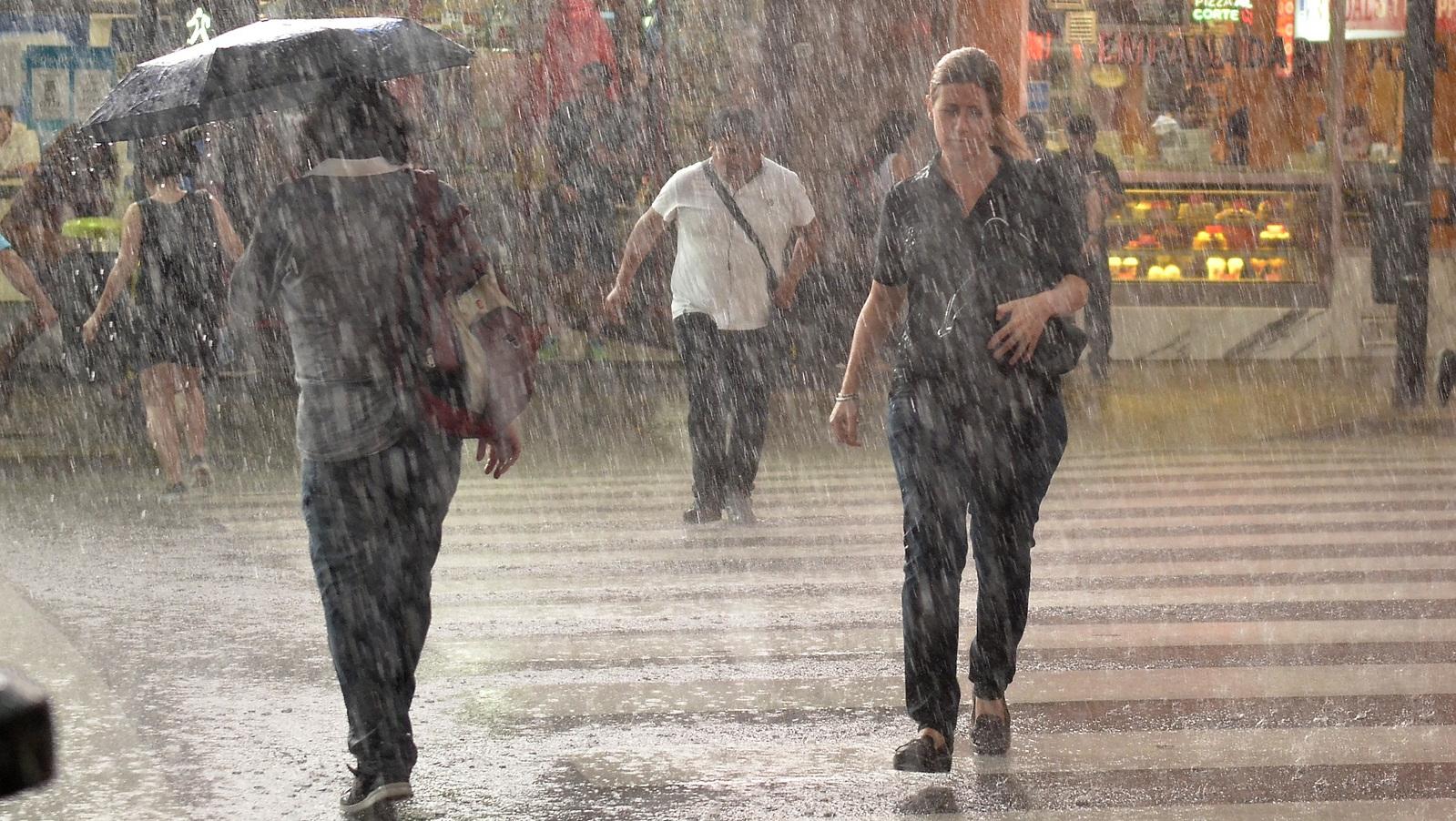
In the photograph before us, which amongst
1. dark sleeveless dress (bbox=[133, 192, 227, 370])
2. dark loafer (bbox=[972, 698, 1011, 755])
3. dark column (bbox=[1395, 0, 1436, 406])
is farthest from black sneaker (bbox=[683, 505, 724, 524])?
dark column (bbox=[1395, 0, 1436, 406])

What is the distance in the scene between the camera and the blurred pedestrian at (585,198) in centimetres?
1625

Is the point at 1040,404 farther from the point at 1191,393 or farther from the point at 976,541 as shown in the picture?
the point at 1191,393

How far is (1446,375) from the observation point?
14398mm

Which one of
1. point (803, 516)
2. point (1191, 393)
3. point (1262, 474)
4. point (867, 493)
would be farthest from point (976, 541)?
point (1191, 393)

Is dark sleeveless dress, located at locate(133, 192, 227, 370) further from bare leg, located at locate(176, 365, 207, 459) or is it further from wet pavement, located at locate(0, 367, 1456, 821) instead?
wet pavement, located at locate(0, 367, 1456, 821)

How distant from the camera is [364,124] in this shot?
4766 millimetres

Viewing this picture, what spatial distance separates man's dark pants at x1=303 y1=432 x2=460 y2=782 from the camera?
480 centimetres

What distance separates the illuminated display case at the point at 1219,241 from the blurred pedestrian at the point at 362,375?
46.4ft

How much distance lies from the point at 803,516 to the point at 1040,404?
474cm

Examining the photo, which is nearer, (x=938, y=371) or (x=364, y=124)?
(x=364, y=124)

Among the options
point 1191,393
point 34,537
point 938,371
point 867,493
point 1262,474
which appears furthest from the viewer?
point 1191,393

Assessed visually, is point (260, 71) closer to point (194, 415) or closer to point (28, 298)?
point (194, 415)

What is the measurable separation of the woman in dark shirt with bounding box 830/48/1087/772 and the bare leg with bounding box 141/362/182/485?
6.34 meters

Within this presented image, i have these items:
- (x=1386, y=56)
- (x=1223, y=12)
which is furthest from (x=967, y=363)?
(x=1386, y=56)
